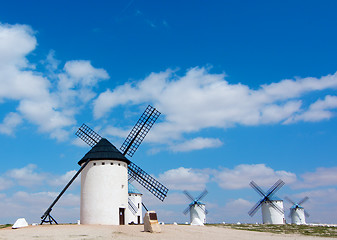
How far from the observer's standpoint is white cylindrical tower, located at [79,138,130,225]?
95.2ft

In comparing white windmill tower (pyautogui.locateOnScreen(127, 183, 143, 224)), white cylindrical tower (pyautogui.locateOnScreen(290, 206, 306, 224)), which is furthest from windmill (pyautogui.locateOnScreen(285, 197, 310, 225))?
white windmill tower (pyautogui.locateOnScreen(127, 183, 143, 224))

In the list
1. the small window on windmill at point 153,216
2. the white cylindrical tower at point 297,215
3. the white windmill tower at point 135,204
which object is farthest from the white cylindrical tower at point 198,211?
the small window on windmill at point 153,216

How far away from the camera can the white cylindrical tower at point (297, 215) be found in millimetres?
70400

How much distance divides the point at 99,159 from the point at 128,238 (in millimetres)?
12782

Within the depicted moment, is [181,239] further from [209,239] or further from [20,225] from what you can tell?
[20,225]

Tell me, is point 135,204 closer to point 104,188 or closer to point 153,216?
point 104,188

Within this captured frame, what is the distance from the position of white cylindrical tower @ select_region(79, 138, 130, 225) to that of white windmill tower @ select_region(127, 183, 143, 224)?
42.2ft

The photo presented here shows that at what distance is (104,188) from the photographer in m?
29.4

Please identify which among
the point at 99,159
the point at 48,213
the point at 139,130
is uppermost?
the point at 139,130

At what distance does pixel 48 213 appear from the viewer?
93.3ft

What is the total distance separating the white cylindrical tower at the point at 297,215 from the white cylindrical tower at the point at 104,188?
5283 cm

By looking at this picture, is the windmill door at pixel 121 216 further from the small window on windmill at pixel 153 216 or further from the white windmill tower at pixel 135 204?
the white windmill tower at pixel 135 204

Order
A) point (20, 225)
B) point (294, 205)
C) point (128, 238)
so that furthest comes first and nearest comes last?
point (294, 205) < point (20, 225) < point (128, 238)

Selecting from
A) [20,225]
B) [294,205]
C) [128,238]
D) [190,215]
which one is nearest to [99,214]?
[20,225]
